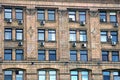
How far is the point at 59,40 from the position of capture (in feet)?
178

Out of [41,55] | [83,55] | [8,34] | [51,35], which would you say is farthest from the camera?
[83,55]

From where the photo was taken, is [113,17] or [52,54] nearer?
[52,54]

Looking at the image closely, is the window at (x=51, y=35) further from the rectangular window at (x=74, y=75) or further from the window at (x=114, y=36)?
the window at (x=114, y=36)

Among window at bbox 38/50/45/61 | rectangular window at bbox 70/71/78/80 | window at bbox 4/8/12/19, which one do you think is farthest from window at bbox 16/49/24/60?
rectangular window at bbox 70/71/78/80

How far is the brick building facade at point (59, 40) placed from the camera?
53219mm

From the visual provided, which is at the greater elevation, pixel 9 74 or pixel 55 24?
pixel 55 24

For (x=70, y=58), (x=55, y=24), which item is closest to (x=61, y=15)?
(x=55, y=24)

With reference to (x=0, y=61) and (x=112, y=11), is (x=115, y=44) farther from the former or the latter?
(x=0, y=61)

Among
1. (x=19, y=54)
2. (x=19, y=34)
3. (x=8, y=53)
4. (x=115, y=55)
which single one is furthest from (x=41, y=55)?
(x=115, y=55)

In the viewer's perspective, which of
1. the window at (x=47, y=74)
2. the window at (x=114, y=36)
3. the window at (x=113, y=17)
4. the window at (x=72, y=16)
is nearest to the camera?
the window at (x=47, y=74)

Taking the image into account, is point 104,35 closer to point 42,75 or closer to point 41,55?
point 41,55

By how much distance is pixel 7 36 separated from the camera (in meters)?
53.6

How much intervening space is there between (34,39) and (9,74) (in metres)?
4.67

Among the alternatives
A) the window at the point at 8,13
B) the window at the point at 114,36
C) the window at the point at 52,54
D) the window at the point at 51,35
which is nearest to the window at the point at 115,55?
the window at the point at 114,36
